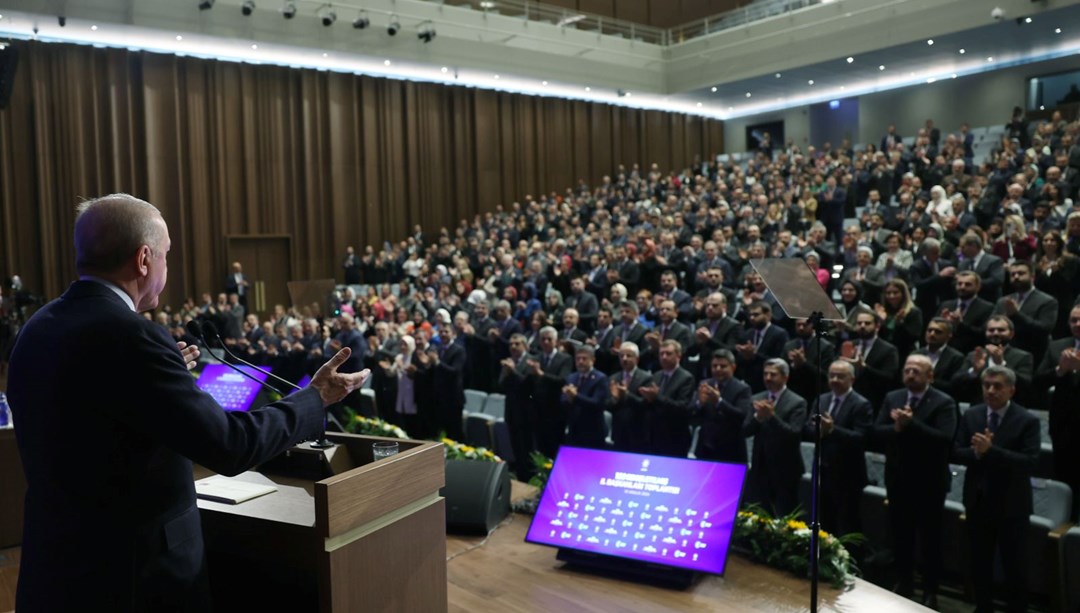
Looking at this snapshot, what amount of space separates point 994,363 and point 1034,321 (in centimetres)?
90

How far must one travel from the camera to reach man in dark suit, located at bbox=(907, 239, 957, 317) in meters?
6.05

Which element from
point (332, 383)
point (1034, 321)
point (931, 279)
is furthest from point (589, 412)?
point (332, 383)

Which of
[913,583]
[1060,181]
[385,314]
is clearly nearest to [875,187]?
[1060,181]

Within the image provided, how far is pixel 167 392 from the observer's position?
1.38 m

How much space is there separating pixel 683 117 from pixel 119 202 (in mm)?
19294

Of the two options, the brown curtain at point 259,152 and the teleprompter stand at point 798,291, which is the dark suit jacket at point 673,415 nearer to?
the teleprompter stand at point 798,291

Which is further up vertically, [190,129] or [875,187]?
[190,129]

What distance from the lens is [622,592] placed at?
252 cm

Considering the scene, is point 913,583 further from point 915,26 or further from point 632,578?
point 915,26

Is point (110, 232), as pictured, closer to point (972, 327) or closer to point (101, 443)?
point (101, 443)

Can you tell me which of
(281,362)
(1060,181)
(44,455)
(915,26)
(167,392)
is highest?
(915,26)

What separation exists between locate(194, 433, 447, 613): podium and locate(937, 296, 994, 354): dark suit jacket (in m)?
4.41

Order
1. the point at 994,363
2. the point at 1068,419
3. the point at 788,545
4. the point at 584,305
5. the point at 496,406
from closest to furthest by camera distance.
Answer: the point at 788,545
the point at 1068,419
the point at 994,363
the point at 496,406
the point at 584,305

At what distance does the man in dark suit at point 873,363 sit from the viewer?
502cm
